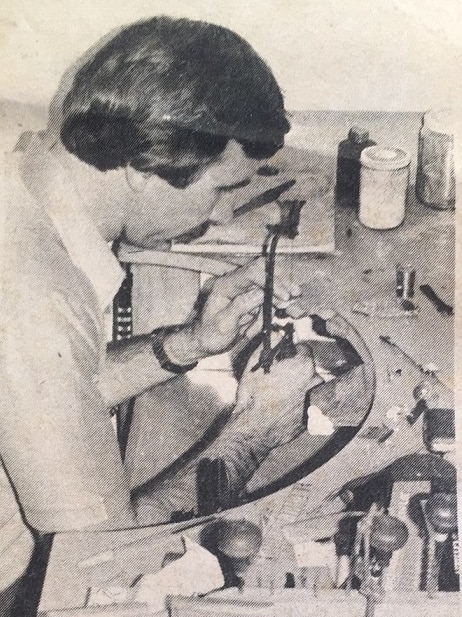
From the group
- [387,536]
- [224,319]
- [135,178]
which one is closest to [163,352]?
[224,319]

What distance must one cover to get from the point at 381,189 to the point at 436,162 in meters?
0.06

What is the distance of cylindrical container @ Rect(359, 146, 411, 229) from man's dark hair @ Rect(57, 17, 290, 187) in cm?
10

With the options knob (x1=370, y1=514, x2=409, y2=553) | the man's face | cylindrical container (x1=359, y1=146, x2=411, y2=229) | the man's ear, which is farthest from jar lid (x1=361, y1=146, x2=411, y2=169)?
knob (x1=370, y1=514, x2=409, y2=553)

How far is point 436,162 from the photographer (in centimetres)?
75

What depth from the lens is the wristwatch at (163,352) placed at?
0.74 meters

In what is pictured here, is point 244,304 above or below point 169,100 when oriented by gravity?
below

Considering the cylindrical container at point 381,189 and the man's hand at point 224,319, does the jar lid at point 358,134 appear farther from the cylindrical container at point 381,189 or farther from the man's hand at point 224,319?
the man's hand at point 224,319

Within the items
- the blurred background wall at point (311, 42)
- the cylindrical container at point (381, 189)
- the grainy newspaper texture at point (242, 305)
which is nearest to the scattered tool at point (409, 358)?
the grainy newspaper texture at point (242, 305)

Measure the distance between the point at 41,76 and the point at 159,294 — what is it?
237 mm

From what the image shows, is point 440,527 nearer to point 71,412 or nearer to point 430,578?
point 430,578

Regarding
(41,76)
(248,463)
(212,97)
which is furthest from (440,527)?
(41,76)

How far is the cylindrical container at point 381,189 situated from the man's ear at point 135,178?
0.21 m

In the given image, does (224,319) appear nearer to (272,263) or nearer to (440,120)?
(272,263)

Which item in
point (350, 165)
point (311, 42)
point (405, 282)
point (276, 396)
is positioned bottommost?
point (276, 396)
